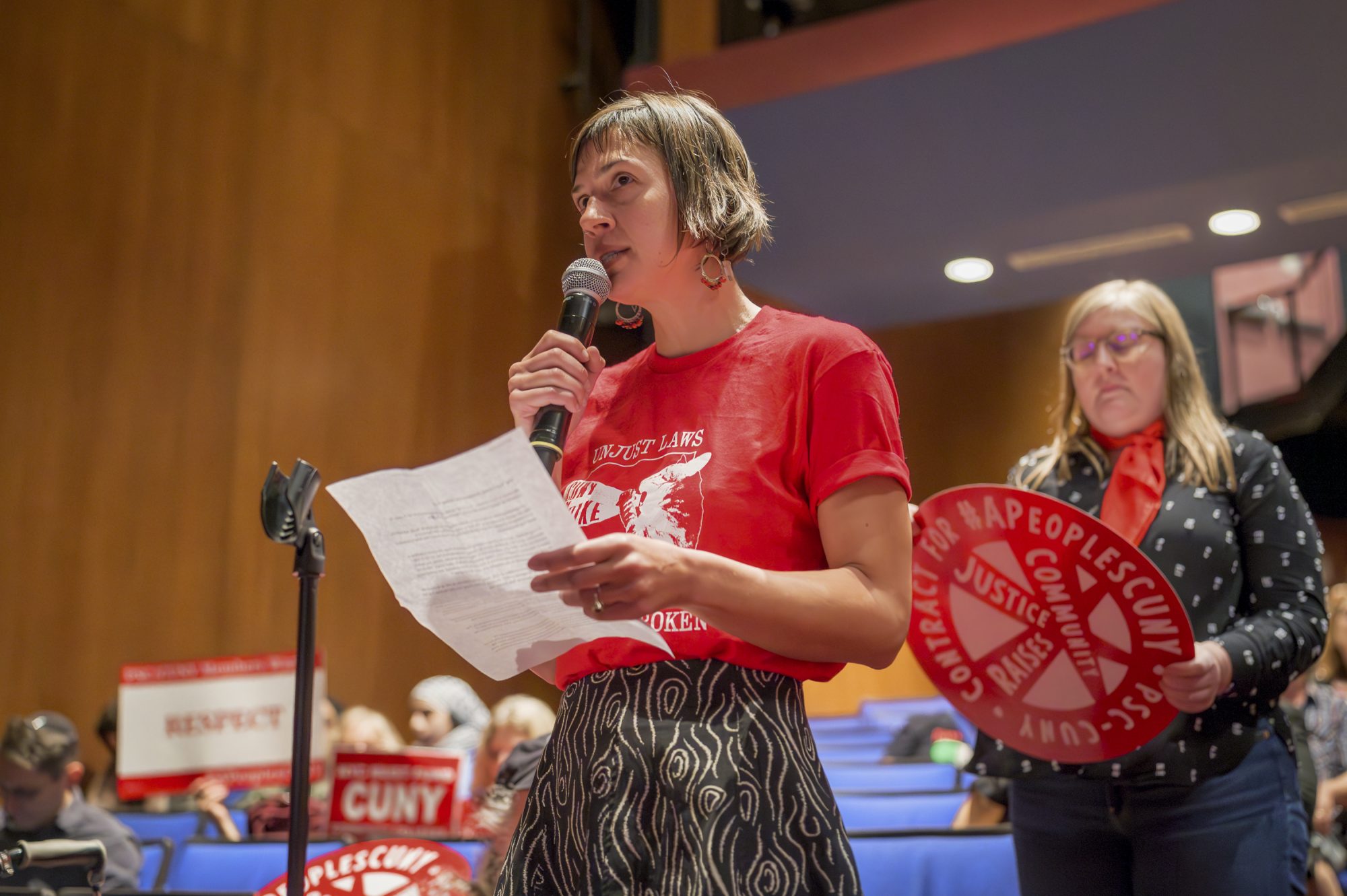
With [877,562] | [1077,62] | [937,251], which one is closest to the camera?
[877,562]

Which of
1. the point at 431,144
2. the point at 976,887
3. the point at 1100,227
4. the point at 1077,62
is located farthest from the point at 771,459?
the point at 431,144

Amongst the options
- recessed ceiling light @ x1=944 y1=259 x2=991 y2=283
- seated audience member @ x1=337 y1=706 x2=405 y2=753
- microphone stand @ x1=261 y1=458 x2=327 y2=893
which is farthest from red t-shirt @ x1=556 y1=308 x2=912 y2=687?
recessed ceiling light @ x1=944 y1=259 x2=991 y2=283

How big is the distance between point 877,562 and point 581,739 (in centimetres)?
27

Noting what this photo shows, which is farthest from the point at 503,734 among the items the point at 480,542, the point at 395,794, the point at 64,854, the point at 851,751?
the point at 851,751

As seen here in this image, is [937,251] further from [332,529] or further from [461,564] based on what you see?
[461,564]

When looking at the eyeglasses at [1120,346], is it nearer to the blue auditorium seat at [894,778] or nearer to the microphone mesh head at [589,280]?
the microphone mesh head at [589,280]

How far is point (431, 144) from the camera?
7.30 m

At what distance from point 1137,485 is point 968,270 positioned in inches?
199

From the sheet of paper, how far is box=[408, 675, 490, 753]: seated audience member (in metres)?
4.80

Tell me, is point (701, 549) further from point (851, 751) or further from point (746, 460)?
point (851, 751)

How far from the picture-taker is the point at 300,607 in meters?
1.20

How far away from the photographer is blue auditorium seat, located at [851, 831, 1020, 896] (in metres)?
2.09

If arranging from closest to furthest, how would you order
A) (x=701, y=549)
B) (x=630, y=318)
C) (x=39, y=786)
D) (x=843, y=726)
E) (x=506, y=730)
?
(x=701, y=549), (x=630, y=318), (x=506, y=730), (x=39, y=786), (x=843, y=726)

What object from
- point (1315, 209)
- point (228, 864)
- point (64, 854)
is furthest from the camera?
point (1315, 209)
